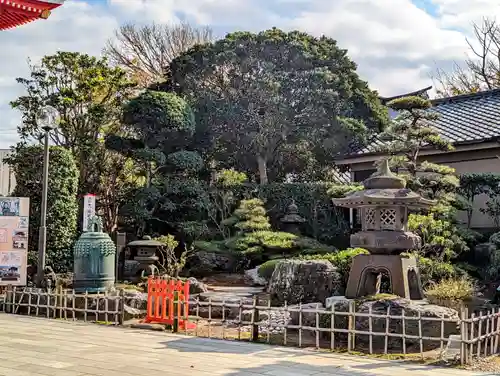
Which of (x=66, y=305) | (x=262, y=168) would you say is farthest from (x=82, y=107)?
(x=66, y=305)

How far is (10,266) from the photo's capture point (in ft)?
43.2

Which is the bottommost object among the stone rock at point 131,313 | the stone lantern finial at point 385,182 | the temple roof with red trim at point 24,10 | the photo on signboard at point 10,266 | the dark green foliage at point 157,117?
the stone rock at point 131,313

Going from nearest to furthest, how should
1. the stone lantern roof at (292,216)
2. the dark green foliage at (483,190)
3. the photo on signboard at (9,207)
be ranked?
the photo on signboard at (9,207) < the dark green foliage at (483,190) < the stone lantern roof at (292,216)

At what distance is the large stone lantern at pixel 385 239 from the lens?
10141 millimetres

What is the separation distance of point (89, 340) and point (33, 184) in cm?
948

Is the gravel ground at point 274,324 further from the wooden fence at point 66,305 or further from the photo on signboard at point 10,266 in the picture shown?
the photo on signboard at point 10,266

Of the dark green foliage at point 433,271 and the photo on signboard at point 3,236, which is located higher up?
the photo on signboard at point 3,236

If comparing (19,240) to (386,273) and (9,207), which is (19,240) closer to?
(9,207)

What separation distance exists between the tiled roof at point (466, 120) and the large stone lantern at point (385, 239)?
8095 millimetres

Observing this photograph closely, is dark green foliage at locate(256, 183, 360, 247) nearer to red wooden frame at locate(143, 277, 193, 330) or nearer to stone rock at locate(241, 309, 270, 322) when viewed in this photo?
stone rock at locate(241, 309, 270, 322)

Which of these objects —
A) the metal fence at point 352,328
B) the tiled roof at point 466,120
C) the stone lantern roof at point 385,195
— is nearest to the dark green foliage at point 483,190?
the tiled roof at point 466,120

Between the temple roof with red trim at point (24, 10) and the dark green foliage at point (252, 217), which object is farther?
the dark green foliage at point (252, 217)

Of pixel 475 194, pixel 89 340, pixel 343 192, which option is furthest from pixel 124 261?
pixel 475 194

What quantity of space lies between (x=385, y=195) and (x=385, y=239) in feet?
2.57
